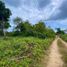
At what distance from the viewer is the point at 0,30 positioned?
61062 mm

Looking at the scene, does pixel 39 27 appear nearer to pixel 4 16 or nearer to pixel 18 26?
pixel 18 26

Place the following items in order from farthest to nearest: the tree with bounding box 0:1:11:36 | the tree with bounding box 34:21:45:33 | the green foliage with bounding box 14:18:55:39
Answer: the tree with bounding box 34:21:45:33
the green foliage with bounding box 14:18:55:39
the tree with bounding box 0:1:11:36

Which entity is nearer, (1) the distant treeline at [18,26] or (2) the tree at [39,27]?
(1) the distant treeline at [18,26]

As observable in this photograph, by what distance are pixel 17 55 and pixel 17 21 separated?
162 feet

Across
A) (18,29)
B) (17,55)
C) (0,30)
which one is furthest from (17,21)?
(17,55)

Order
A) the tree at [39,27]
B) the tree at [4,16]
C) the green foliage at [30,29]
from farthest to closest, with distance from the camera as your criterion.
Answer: the tree at [39,27] < the green foliage at [30,29] < the tree at [4,16]

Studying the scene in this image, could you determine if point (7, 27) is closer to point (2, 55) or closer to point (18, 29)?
point (18, 29)

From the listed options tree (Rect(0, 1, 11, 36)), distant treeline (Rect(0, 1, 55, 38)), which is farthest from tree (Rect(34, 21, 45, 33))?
tree (Rect(0, 1, 11, 36))

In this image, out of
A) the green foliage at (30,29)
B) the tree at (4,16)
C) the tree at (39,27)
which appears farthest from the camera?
the tree at (39,27)

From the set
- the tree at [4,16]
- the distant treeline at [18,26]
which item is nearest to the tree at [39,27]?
the distant treeline at [18,26]

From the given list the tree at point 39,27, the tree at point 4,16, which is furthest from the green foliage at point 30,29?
the tree at point 4,16

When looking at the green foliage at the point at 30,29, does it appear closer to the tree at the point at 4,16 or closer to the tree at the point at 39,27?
the tree at the point at 39,27

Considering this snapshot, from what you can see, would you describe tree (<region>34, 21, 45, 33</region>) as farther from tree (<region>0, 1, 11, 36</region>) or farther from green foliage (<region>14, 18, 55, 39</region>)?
tree (<region>0, 1, 11, 36</region>)

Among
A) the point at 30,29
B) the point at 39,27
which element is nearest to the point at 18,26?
the point at 30,29
